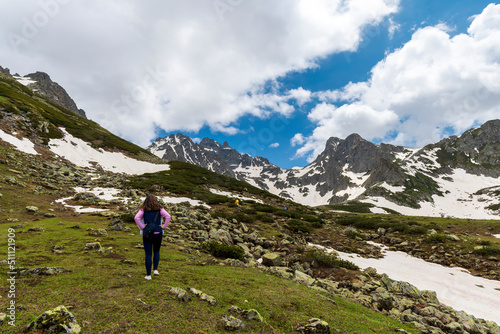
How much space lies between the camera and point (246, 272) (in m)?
11.3

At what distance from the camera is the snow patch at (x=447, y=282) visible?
13.2 metres

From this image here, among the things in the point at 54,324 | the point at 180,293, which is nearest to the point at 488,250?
the point at 180,293

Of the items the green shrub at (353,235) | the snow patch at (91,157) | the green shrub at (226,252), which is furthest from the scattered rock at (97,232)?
the snow patch at (91,157)

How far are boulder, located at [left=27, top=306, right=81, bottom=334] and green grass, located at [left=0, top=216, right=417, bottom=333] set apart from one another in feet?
1.11

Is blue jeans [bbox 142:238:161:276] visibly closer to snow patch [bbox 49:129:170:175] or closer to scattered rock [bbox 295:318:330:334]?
scattered rock [bbox 295:318:330:334]

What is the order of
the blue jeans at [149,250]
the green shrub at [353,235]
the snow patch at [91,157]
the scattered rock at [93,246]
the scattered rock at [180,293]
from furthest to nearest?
the snow patch at [91,157], the green shrub at [353,235], the scattered rock at [93,246], the blue jeans at [149,250], the scattered rock at [180,293]

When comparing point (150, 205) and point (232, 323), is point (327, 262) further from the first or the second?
point (150, 205)

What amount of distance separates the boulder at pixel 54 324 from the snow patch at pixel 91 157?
183ft

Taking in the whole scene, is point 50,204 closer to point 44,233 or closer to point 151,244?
point 44,233

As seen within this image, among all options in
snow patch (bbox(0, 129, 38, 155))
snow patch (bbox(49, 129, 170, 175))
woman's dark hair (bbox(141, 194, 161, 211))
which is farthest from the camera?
snow patch (bbox(49, 129, 170, 175))

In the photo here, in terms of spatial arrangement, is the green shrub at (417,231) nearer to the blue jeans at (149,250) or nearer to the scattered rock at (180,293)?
the scattered rock at (180,293)

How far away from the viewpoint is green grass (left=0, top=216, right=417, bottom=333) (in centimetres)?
586

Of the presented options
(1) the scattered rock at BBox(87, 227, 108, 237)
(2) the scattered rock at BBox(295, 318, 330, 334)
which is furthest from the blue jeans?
(1) the scattered rock at BBox(87, 227, 108, 237)

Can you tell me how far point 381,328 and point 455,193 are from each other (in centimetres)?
26103
